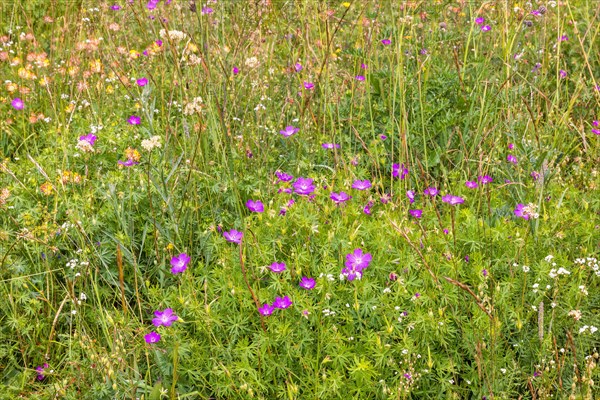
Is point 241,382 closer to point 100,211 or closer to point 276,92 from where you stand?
point 100,211

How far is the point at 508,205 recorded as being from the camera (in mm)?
2789

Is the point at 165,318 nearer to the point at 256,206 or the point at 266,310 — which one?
the point at 266,310

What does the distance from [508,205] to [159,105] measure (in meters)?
1.88

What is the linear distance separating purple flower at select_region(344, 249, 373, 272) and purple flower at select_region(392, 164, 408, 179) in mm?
726

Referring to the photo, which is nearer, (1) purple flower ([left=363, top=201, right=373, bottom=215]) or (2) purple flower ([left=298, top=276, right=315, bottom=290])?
(2) purple flower ([left=298, top=276, right=315, bottom=290])

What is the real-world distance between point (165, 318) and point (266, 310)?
1.01 ft

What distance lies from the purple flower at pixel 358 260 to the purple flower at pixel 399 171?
73 centimetres

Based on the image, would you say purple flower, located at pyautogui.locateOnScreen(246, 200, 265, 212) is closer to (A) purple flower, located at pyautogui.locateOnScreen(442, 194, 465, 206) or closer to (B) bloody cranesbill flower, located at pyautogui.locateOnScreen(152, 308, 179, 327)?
(B) bloody cranesbill flower, located at pyautogui.locateOnScreen(152, 308, 179, 327)

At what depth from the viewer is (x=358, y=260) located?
2.17 m

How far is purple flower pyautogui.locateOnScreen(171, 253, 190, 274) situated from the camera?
2.24m

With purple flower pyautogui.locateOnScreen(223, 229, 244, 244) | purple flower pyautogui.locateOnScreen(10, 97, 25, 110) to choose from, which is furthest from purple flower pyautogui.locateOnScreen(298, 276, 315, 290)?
purple flower pyautogui.locateOnScreen(10, 97, 25, 110)

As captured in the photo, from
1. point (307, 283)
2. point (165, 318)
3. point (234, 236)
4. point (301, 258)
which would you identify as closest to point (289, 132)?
point (234, 236)

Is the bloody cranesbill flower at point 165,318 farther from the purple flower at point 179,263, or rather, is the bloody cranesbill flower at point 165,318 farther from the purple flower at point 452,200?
the purple flower at point 452,200

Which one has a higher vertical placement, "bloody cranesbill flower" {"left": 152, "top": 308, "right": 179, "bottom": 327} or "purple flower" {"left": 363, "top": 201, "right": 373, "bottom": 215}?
"bloody cranesbill flower" {"left": 152, "top": 308, "right": 179, "bottom": 327}
